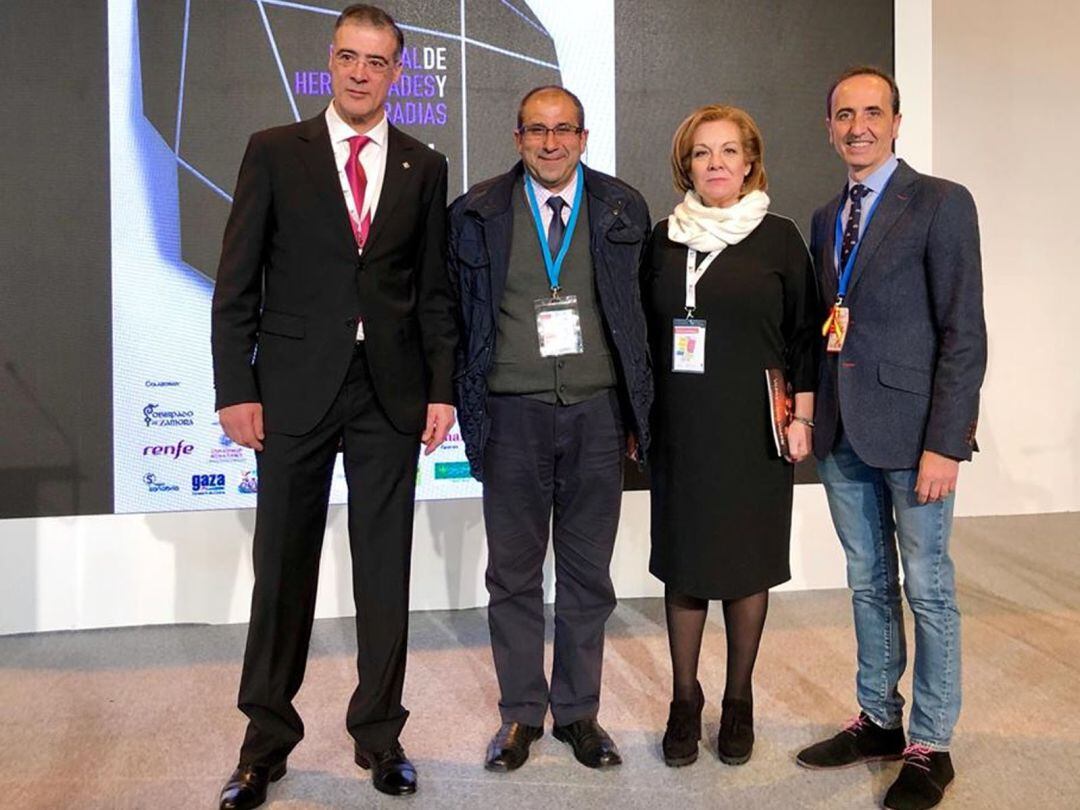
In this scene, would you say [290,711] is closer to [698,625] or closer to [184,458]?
[698,625]

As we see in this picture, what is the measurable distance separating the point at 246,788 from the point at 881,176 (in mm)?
1994

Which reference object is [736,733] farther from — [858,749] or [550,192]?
[550,192]

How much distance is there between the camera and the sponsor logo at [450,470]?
3.63m

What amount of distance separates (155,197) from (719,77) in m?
2.24

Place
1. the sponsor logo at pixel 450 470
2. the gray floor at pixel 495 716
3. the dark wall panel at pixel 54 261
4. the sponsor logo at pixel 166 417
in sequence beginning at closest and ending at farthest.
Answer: the gray floor at pixel 495 716, the dark wall panel at pixel 54 261, the sponsor logo at pixel 166 417, the sponsor logo at pixel 450 470

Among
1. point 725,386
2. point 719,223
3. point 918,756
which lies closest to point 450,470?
point 725,386

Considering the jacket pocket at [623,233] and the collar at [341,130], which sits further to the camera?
the jacket pocket at [623,233]

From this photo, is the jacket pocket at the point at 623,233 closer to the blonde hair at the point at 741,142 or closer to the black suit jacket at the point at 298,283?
the blonde hair at the point at 741,142

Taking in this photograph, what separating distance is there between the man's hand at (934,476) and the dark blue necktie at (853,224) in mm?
481

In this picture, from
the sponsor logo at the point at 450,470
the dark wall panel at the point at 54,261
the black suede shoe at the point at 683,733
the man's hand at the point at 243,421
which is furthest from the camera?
the sponsor logo at the point at 450,470

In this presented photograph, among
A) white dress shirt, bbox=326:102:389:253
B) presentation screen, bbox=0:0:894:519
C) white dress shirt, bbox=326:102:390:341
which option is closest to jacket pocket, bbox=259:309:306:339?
white dress shirt, bbox=326:102:390:341

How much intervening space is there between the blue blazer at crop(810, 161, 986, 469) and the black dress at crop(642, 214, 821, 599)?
0.58 feet

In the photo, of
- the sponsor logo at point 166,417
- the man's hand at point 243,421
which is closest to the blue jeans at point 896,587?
the man's hand at point 243,421

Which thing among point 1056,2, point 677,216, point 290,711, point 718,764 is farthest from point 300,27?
point 1056,2
